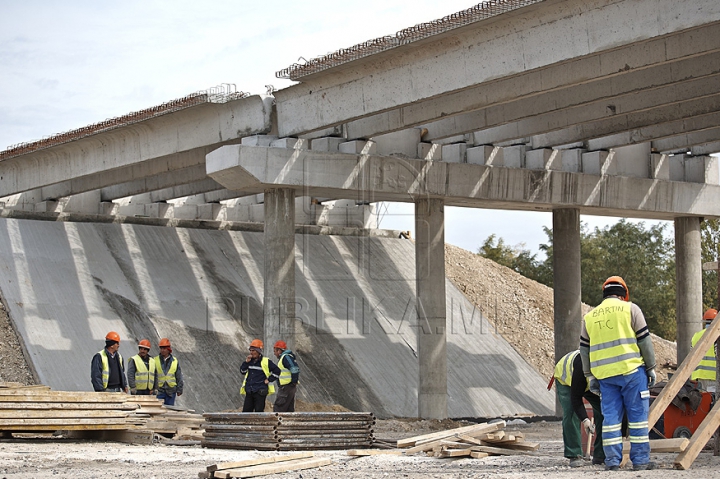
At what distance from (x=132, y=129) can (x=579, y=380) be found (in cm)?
1707

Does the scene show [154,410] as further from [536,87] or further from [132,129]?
[132,129]

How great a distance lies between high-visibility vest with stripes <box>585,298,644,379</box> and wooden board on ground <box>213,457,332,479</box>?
134 inches

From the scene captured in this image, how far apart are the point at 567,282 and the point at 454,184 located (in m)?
5.08

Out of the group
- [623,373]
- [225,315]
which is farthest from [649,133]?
[623,373]

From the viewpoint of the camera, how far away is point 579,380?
40.3 ft

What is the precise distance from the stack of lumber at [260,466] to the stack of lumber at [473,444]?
177cm

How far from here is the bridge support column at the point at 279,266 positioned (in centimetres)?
2372

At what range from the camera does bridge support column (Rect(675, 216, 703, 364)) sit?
101 feet

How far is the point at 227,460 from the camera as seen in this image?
1358 centimetres

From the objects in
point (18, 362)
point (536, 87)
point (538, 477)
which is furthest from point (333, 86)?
point (538, 477)

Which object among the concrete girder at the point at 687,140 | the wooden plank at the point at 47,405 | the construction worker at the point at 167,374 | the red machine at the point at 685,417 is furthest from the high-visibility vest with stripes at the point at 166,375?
the concrete girder at the point at 687,140

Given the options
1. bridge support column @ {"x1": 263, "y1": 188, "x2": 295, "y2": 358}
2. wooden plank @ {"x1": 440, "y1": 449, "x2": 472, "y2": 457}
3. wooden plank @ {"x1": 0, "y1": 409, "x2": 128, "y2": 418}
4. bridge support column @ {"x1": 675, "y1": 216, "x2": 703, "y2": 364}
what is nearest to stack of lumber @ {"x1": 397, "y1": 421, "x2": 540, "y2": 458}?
wooden plank @ {"x1": 440, "y1": 449, "x2": 472, "y2": 457}

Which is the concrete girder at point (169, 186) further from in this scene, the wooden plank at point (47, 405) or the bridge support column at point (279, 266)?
the wooden plank at point (47, 405)

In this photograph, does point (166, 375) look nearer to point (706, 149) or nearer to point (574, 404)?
point (574, 404)
